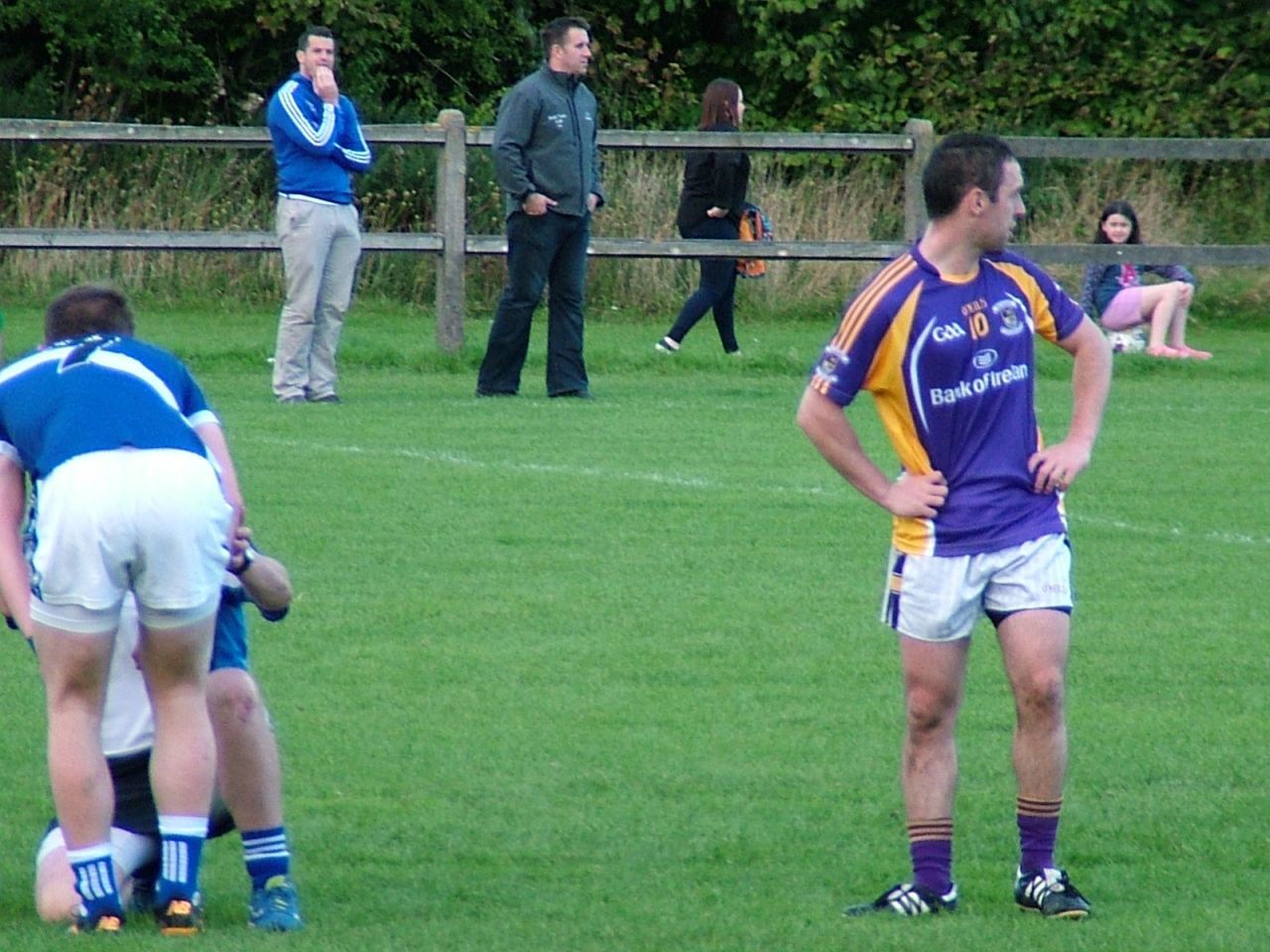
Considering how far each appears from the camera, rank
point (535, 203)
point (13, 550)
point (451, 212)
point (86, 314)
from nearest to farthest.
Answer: point (13, 550), point (86, 314), point (535, 203), point (451, 212)

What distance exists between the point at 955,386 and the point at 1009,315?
19cm

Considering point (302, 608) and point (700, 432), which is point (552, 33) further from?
point (302, 608)

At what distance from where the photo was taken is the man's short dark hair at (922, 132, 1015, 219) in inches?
187

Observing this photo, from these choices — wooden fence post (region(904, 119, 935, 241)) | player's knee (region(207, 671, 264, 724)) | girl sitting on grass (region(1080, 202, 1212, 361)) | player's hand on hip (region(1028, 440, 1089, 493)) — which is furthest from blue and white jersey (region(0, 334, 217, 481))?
girl sitting on grass (region(1080, 202, 1212, 361))

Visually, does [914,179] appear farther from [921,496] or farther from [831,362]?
[921,496]

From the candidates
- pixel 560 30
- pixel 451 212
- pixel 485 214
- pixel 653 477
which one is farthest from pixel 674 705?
pixel 485 214

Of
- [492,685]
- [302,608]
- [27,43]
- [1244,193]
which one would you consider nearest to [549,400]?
[302,608]

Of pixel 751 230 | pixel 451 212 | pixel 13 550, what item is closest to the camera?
pixel 13 550

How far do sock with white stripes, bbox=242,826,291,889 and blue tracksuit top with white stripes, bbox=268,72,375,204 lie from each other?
8.80 meters

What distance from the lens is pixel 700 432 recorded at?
40.9 ft

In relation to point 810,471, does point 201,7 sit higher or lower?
higher

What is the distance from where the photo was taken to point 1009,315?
4.80m

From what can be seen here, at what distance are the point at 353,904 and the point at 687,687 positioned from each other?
2.09 metres

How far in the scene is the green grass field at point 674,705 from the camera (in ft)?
16.2
